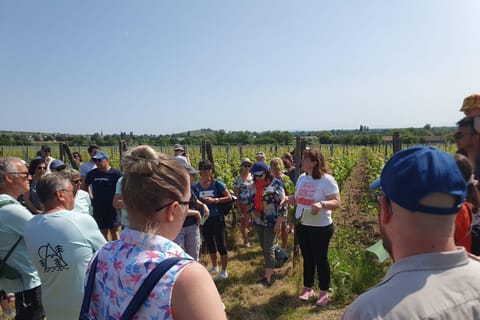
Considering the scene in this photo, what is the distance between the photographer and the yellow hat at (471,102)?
2586 millimetres

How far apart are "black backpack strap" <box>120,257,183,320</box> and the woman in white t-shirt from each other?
2682mm

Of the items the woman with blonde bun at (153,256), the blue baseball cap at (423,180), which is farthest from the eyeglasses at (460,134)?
the woman with blonde bun at (153,256)

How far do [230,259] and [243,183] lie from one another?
1.40m

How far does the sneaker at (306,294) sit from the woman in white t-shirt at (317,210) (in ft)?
0.50

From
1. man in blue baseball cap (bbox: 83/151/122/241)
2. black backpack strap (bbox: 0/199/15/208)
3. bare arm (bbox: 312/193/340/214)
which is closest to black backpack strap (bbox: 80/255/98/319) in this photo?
black backpack strap (bbox: 0/199/15/208)

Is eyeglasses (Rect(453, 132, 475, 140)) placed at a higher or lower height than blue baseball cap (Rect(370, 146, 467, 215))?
higher

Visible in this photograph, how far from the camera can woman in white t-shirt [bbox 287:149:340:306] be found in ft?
11.9

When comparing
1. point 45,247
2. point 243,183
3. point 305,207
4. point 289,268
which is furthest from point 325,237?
point 45,247

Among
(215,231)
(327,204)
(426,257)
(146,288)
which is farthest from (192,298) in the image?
(215,231)

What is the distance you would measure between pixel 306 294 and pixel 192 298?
134 inches

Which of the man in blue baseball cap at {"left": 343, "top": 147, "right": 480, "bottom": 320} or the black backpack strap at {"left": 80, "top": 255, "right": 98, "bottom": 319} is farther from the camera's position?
the black backpack strap at {"left": 80, "top": 255, "right": 98, "bottom": 319}

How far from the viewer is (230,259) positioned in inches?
218

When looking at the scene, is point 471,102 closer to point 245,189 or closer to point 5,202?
point 245,189

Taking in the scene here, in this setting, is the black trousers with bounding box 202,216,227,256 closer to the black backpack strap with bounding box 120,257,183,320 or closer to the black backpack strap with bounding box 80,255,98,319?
the black backpack strap with bounding box 80,255,98,319
